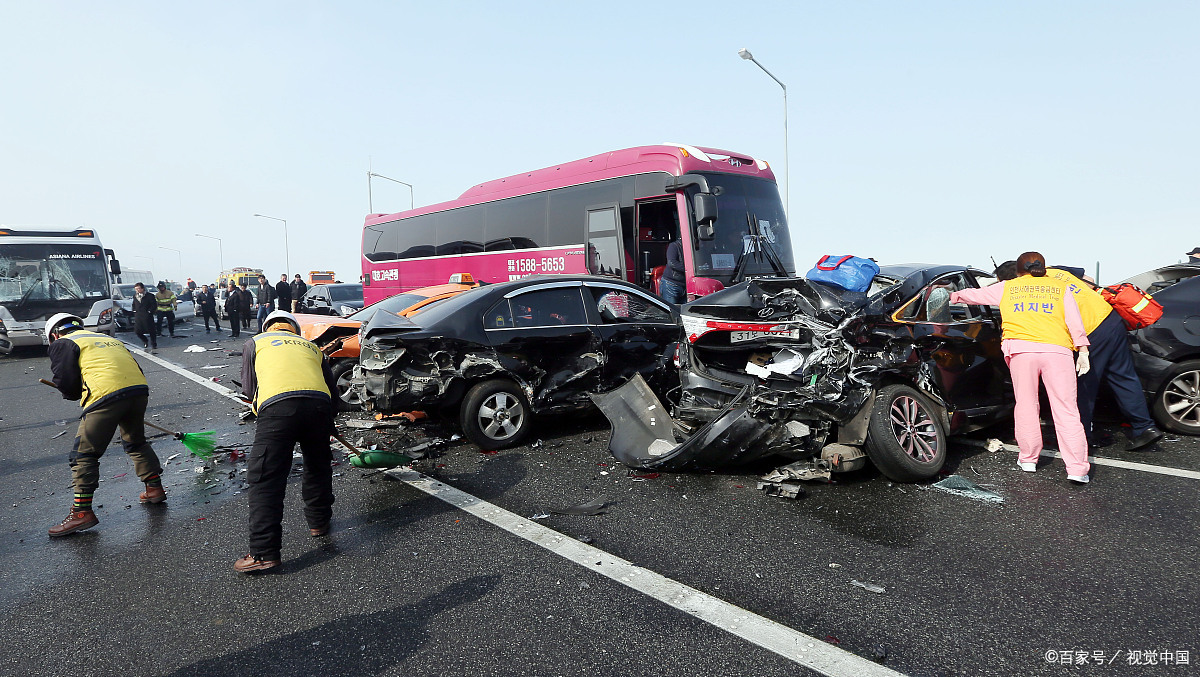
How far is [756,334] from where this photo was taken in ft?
17.7

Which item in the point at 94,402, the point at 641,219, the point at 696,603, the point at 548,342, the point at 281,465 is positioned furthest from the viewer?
the point at 641,219

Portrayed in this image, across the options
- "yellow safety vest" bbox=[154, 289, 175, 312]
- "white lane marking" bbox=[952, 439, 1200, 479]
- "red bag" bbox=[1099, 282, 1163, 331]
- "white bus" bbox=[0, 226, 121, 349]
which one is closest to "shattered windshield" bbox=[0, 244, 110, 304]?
"white bus" bbox=[0, 226, 121, 349]

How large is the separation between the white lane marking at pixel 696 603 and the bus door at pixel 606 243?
6802 mm

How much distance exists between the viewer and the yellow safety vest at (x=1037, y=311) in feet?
17.0

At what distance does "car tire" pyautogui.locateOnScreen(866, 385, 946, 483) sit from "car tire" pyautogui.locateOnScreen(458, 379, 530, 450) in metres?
3.27

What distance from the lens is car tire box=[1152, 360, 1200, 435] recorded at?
6184mm

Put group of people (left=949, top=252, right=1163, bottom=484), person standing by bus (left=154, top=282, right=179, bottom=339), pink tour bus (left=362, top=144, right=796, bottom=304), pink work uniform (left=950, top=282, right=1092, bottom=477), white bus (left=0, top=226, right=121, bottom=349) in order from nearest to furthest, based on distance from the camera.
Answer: pink work uniform (left=950, top=282, right=1092, bottom=477)
group of people (left=949, top=252, right=1163, bottom=484)
pink tour bus (left=362, top=144, right=796, bottom=304)
white bus (left=0, top=226, right=121, bottom=349)
person standing by bus (left=154, top=282, right=179, bottom=339)

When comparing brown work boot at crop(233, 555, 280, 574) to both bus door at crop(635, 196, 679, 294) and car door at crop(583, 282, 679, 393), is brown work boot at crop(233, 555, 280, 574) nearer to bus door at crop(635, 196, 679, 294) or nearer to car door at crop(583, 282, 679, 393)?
car door at crop(583, 282, 679, 393)

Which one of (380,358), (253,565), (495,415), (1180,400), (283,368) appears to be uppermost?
(283,368)

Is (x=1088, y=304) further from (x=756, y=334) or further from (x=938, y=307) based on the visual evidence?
(x=756, y=334)

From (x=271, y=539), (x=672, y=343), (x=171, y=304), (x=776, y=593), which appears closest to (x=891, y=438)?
Answer: (x=776, y=593)

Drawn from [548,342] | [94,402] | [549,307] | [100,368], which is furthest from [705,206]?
[94,402]

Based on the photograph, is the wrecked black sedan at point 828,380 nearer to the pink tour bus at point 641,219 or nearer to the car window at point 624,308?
the car window at point 624,308

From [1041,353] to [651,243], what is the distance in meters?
6.50
